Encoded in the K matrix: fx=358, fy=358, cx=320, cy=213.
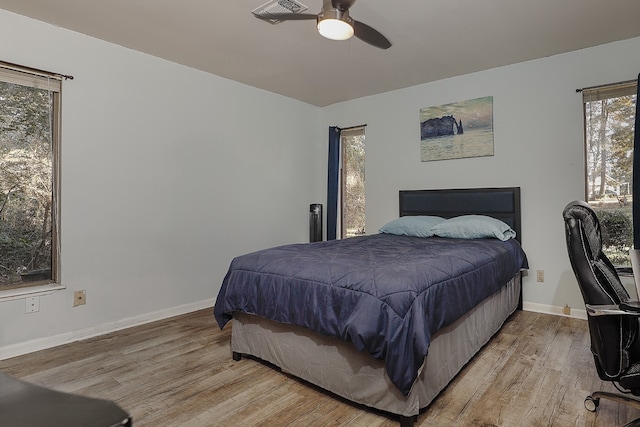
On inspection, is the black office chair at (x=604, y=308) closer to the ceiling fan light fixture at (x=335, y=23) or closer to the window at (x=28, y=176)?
the ceiling fan light fixture at (x=335, y=23)

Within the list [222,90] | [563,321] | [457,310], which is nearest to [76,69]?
[222,90]

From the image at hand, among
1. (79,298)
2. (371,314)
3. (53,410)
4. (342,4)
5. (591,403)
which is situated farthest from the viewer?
(79,298)

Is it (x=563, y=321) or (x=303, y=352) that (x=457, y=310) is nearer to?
(x=303, y=352)

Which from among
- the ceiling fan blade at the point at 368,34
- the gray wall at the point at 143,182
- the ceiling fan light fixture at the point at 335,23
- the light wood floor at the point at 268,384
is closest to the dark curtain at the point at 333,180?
the gray wall at the point at 143,182

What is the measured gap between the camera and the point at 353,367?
1882 mm

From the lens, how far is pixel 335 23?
7.10 feet

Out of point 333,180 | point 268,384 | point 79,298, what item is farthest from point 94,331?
point 333,180

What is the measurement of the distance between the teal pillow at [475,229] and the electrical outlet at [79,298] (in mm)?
3228

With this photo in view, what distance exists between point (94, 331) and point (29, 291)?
0.60m

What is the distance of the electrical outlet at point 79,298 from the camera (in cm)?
295

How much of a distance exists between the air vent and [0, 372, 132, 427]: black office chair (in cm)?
263

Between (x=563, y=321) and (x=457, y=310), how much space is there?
200cm

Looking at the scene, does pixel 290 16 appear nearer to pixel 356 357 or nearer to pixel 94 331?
pixel 356 357

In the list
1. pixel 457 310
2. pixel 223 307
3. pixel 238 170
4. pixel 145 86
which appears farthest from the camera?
pixel 238 170
